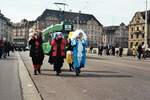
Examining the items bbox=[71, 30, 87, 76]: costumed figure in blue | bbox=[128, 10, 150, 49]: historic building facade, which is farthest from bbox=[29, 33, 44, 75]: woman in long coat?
bbox=[128, 10, 150, 49]: historic building facade

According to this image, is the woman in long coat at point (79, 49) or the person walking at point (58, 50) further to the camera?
the person walking at point (58, 50)

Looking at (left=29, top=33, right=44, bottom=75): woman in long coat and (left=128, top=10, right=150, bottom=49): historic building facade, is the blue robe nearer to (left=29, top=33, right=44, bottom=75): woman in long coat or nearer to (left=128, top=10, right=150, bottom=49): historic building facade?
(left=29, top=33, right=44, bottom=75): woman in long coat

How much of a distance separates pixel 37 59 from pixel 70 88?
5831mm

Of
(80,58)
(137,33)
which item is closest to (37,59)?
(80,58)

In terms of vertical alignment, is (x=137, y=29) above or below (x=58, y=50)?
above

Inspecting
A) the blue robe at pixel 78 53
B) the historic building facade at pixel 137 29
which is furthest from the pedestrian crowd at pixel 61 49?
the historic building facade at pixel 137 29

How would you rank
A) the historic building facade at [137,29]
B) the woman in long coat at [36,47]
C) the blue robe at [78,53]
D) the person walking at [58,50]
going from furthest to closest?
1. the historic building facade at [137,29]
2. the woman in long coat at [36,47]
3. the person walking at [58,50]
4. the blue robe at [78,53]

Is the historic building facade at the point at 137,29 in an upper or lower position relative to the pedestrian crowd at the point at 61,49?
upper

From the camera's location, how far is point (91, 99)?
11.2 meters

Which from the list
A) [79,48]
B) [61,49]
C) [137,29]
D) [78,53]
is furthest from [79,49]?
[137,29]

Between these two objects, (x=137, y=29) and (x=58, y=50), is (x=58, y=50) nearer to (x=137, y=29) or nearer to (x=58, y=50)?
(x=58, y=50)

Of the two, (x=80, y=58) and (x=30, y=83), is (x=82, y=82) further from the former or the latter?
(x=80, y=58)

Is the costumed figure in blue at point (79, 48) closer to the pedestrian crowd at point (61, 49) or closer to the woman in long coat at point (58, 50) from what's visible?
the pedestrian crowd at point (61, 49)

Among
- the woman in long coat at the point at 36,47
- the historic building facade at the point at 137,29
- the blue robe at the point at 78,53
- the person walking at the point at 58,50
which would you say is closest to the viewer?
the blue robe at the point at 78,53
